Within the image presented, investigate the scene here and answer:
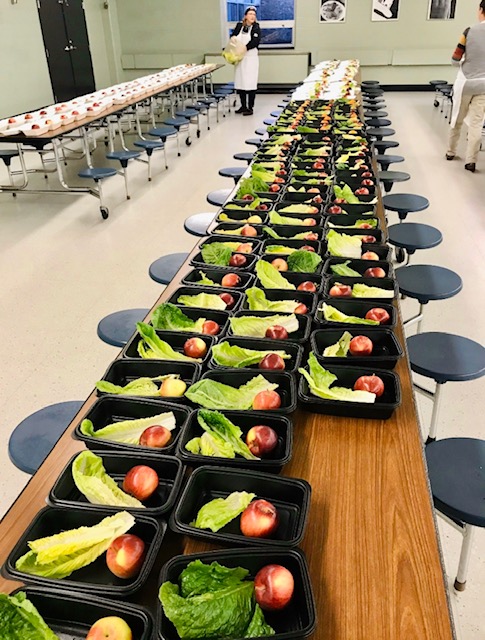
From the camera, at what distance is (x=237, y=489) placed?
120cm

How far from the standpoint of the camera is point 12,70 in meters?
9.43

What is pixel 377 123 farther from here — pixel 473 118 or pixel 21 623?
pixel 21 623

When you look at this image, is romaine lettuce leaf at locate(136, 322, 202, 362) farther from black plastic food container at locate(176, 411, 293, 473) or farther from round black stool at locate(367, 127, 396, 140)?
round black stool at locate(367, 127, 396, 140)

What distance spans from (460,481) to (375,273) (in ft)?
2.69

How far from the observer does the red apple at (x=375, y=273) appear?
2.05m

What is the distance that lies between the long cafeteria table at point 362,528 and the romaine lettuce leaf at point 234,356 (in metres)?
0.21

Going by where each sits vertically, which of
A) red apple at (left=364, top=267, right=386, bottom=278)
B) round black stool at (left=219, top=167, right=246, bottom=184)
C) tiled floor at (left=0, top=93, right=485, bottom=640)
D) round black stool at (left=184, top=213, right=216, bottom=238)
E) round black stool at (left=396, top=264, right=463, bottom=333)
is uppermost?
red apple at (left=364, top=267, right=386, bottom=278)

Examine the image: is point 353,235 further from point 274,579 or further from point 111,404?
point 274,579

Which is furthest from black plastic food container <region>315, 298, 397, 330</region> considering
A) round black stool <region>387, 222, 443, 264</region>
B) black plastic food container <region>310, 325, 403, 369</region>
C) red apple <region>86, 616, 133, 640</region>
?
round black stool <region>387, 222, 443, 264</region>

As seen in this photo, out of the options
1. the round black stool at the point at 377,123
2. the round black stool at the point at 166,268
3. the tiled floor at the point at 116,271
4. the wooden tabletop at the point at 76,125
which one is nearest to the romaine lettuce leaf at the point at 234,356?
the tiled floor at the point at 116,271

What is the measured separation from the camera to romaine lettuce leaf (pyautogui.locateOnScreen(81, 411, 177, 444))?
1320 millimetres

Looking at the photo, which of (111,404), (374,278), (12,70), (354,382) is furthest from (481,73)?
(12,70)

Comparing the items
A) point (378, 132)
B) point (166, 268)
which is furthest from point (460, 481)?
point (378, 132)

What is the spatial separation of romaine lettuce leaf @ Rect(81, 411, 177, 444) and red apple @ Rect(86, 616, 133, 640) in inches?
18.0
